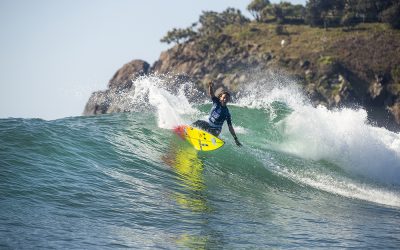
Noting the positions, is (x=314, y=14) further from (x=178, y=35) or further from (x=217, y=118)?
(x=217, y=118)

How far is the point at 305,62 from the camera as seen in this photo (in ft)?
A: 221

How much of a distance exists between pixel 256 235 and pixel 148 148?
7081mm

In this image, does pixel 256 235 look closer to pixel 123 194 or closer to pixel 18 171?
pixel 123 194

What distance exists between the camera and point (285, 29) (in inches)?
3270

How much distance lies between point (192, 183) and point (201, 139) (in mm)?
3141

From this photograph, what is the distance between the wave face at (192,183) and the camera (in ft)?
25.6

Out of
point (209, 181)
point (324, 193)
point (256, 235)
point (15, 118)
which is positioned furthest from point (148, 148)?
point (256, 235)

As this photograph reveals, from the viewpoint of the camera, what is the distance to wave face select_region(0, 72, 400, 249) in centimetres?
781

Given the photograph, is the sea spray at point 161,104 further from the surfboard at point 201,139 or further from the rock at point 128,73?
the rock at point 128,73

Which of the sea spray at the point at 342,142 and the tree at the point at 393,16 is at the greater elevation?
the tree at the point at 393,16

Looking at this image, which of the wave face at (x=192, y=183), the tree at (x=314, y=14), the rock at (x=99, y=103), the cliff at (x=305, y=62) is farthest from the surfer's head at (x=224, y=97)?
the tree at (x=314, y=14)

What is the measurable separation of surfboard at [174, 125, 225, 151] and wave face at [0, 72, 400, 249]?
0.28m

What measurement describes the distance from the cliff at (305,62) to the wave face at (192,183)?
43.7 meters

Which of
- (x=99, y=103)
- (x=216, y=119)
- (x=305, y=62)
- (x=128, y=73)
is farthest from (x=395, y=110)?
(x=216, y=119)
